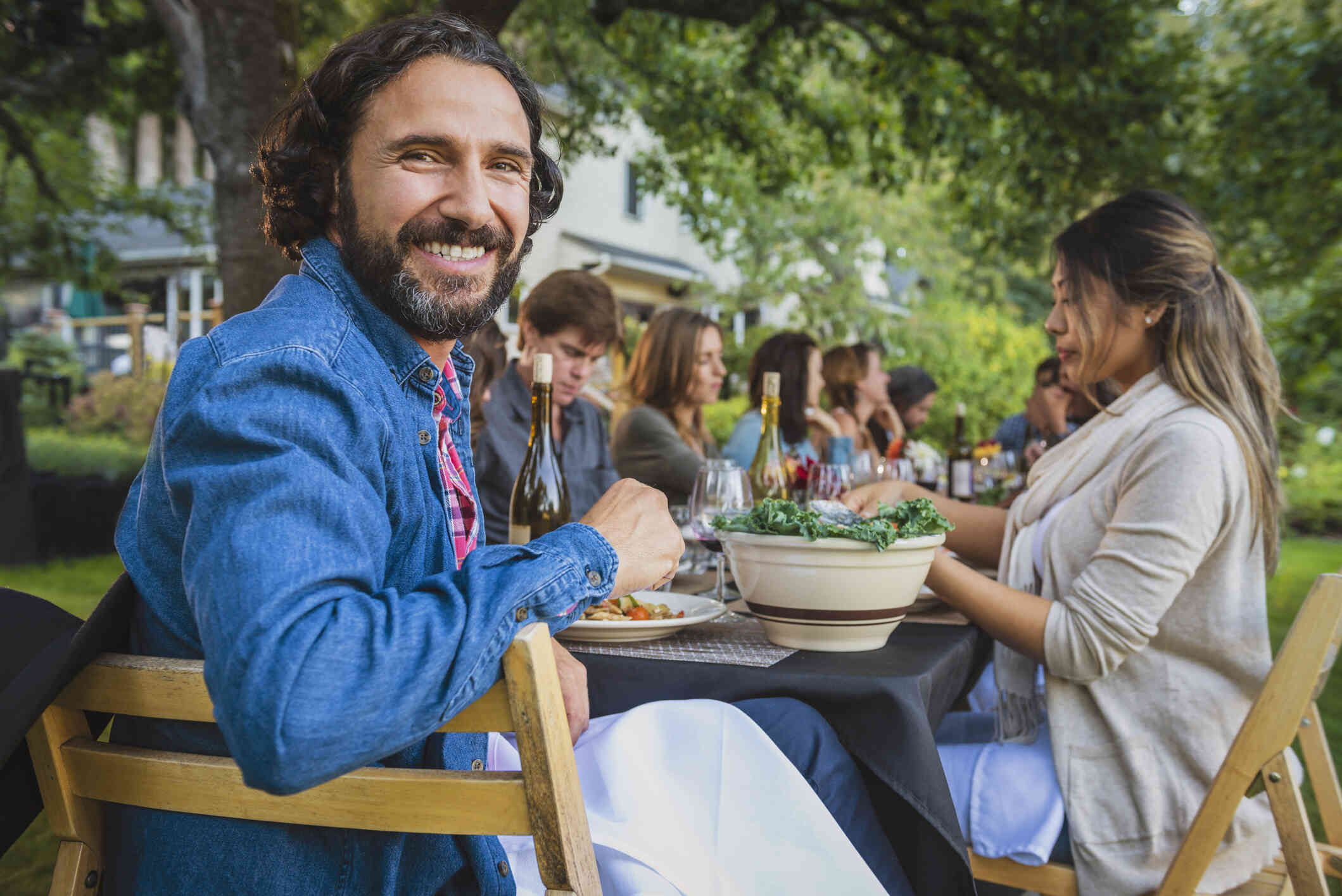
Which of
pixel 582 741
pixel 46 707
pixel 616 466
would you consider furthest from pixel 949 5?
pixel 46 707

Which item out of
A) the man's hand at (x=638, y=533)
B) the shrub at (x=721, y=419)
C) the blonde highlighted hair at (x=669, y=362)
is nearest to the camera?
the man's hand at (x=638, y=533)

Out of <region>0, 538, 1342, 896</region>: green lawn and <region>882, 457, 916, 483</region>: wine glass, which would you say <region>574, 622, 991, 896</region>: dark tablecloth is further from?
<region>882, 457, 916, 483</region>: wine glass

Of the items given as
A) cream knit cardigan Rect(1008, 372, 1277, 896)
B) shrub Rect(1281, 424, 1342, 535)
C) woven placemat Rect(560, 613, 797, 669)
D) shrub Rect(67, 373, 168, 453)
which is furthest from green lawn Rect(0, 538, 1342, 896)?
shrub Rect(67, 373, 168, 453)

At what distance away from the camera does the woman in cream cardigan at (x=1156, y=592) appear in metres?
2.03

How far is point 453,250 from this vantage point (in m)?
1.52

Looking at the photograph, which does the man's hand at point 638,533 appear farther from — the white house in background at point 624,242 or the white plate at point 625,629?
the white house in background at point 624,242

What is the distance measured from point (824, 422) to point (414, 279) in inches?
201

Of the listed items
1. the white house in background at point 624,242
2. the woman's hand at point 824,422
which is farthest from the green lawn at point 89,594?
the white house in background at point 624,242

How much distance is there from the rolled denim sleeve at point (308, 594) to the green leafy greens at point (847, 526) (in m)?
0.76

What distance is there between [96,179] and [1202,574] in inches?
406

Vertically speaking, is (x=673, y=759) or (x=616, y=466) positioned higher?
(x=673, y=759)

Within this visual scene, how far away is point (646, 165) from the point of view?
8609 mm

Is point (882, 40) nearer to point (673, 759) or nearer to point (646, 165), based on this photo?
point (646, 165)

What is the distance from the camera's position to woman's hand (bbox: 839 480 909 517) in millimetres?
2666
